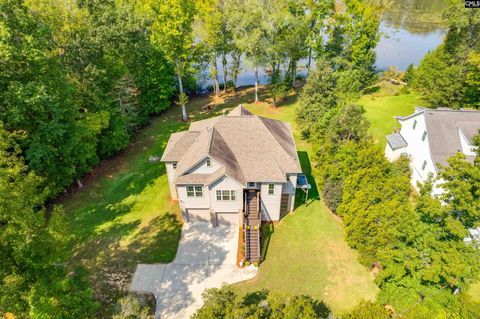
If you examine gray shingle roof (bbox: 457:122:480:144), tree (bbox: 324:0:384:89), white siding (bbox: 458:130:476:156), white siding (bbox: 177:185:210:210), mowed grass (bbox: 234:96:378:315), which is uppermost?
tree (bbox: 324:0:384:89)

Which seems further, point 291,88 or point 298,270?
point 291,88

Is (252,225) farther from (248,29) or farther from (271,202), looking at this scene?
(248,29)

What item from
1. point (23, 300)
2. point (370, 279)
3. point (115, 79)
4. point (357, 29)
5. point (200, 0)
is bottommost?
point (370, 279)

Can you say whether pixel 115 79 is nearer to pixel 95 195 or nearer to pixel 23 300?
pixel 95 195

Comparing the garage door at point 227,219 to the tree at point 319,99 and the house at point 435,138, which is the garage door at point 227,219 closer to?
the tree at point 319,99

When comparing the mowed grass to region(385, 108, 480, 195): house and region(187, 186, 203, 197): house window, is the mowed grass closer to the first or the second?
region(187, 186, 203, 197): house window

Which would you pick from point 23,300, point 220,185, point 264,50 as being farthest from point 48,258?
point 264,50

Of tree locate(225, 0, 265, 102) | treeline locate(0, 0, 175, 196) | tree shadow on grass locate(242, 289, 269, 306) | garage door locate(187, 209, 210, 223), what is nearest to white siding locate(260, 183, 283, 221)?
garage door locate(187, 209, 210, 223)

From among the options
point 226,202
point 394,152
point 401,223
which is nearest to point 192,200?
point 226,202
